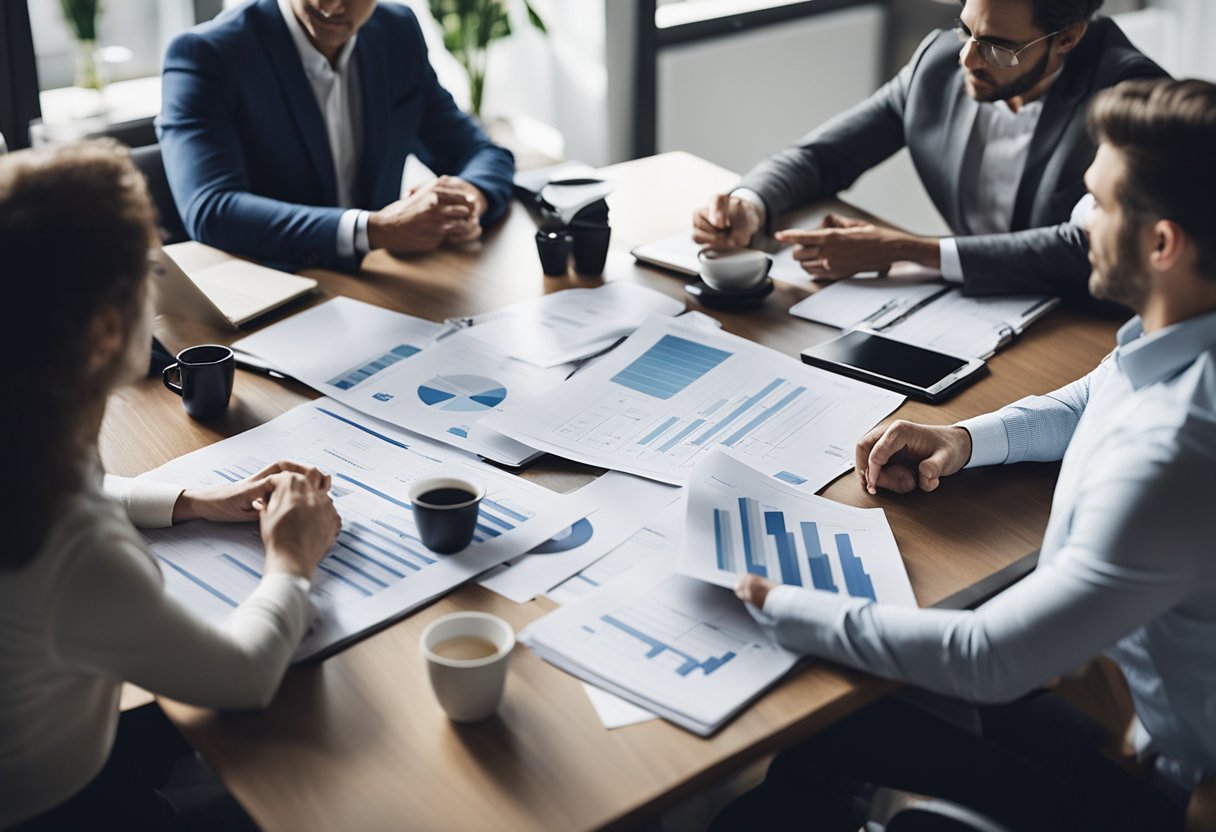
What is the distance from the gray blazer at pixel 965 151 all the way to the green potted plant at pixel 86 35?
1.93 m

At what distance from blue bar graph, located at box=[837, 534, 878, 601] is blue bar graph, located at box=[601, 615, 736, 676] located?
0.18 metres

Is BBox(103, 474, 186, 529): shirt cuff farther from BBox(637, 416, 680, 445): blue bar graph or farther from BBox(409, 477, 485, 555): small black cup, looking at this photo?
BBox(637, 416, 680, 445): blue bar graph

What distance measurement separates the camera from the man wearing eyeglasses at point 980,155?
1951mm

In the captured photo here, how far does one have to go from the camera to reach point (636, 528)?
1.38 metres

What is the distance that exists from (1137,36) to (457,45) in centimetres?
257

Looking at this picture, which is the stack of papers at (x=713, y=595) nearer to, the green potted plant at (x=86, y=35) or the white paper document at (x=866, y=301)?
the white paper document at (x=866, y=301)

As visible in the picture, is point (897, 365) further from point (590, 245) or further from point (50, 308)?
point (50, 308)

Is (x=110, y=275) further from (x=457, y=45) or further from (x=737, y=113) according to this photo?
(x=737, y=113)

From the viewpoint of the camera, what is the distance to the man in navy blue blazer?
2.08m

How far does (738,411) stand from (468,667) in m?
0.68

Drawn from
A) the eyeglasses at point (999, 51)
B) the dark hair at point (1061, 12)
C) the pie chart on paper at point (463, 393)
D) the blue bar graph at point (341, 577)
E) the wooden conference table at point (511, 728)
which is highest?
the dark hair at point (1061, 12)

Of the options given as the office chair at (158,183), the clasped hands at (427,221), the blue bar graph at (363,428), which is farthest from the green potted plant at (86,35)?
the blue bar graph at (363,428)

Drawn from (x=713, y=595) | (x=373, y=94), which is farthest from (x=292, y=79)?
(x=713, y=595)

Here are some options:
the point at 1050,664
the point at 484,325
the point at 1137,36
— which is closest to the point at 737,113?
the point at 1137,36
